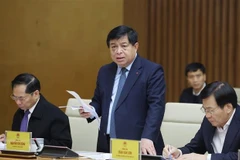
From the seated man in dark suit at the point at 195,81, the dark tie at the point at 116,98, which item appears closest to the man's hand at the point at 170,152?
the dark tie at the point at 116,98

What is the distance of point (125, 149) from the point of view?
2752 millimetres

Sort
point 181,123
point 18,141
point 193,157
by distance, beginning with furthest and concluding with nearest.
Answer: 1. point 181,123
2. point 18,141
3. point 193,157

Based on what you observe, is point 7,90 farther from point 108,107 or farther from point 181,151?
point 181,151

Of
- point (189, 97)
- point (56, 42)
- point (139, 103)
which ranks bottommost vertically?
point (189, 97)

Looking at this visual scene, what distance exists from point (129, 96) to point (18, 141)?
2.49 ft

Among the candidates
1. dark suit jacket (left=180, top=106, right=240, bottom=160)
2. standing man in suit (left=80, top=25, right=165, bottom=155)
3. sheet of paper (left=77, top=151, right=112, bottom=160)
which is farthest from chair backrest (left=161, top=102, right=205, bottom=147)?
sheet of paper (left=77, top=151, right=112, bottom=160)

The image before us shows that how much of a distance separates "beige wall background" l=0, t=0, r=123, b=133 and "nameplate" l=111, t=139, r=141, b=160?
3615mm

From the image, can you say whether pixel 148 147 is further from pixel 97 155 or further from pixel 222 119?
pixel 222 119

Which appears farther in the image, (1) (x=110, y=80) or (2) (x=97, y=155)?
(1) (x=110, y=80)

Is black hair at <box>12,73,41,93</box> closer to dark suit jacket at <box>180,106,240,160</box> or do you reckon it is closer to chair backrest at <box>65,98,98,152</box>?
chair backrest at <box>65,98,98,152</box>

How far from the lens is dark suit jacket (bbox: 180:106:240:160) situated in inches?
112

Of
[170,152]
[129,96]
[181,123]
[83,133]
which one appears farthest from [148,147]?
[83,133]

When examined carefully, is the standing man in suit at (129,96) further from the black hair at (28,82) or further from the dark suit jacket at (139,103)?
the black hair at (28,82)

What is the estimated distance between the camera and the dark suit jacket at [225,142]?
9.37 feet
